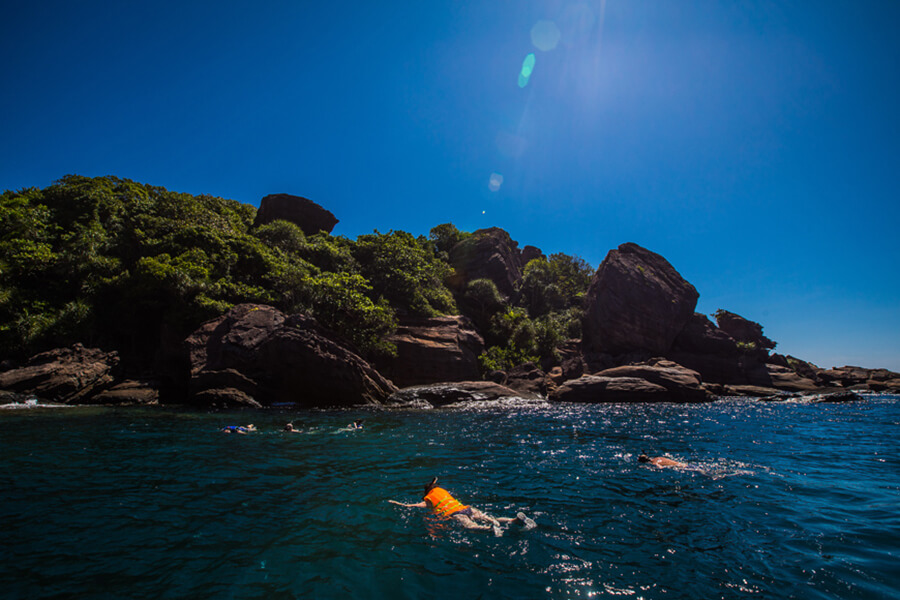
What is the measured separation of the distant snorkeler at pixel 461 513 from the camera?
661cm

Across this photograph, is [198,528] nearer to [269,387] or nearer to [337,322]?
[269,387]

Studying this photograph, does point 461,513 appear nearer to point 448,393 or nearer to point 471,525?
point 471,525

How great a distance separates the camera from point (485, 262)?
55.5m

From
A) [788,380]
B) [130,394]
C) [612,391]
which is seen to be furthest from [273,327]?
[788,380]

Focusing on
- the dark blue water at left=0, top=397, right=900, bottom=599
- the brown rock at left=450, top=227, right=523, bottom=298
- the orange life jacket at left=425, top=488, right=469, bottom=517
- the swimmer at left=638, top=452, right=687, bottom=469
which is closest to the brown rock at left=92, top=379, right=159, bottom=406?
the dark blue water at left=0, top=397, right=900, bottom=599

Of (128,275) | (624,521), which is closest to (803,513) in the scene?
(624,521)

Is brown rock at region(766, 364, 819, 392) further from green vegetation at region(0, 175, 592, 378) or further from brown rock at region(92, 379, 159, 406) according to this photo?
brown rock at region(92, 379, 159, 406)

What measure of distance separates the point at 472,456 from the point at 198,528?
304 inches

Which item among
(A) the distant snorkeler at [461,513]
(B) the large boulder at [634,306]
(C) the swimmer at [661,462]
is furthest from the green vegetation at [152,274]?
(A) the distant snorkeler at [461,513]

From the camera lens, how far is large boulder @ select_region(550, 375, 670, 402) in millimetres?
29781

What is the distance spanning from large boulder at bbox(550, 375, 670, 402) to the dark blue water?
1558cm

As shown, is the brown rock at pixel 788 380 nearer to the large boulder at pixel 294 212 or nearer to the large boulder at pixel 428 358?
the large boulder at pixel 428 358

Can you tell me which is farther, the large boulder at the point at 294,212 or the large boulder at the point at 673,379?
the large boulder at the point at 294,212

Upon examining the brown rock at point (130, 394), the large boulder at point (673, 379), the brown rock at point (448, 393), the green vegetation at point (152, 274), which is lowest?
the brown rock at point (130, 394)
